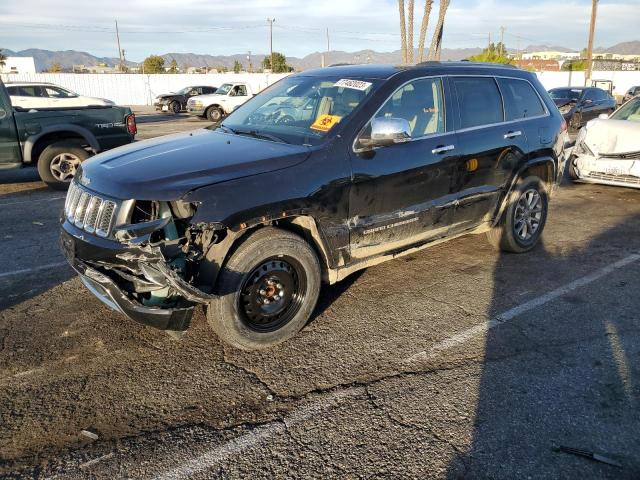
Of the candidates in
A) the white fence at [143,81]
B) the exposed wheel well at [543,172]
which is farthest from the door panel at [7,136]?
→ the white fence at [143,81]

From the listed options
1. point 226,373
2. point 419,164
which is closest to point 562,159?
point 419,164

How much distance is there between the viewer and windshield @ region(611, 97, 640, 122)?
29.6 ft

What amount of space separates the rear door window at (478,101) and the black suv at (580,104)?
612 inches

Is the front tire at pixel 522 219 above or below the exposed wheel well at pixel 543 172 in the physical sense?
below

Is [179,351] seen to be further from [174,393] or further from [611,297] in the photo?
[611,297]

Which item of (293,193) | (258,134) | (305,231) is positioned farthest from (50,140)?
(293,193)

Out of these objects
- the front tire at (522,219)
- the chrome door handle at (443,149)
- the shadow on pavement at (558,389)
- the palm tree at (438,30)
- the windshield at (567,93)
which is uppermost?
the palm tree at (438,30)

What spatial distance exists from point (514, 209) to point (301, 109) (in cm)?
253

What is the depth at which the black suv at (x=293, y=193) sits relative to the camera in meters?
3.24

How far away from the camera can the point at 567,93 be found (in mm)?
20453

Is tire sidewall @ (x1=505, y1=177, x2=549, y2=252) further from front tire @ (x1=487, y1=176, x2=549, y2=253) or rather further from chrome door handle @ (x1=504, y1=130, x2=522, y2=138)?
chrome door handle @ (x1=504, y1=130, x2=522, y2=138)

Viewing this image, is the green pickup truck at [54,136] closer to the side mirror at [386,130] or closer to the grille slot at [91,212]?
the grille slot at [91,212]

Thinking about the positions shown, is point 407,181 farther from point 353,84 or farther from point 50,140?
point 50,140

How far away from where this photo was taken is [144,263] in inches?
124
